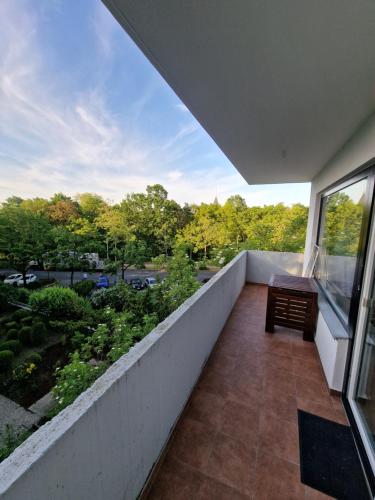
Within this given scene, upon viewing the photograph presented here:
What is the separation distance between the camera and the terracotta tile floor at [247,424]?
1.35 m

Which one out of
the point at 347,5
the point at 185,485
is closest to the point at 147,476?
the point at 185,485

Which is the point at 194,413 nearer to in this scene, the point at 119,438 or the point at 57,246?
the point at 119,438

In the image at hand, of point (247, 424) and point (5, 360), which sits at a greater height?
point (247, 424)

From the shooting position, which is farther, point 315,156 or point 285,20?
point 315,156

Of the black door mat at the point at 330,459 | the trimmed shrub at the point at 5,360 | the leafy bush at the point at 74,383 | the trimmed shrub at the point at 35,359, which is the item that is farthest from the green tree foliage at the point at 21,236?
the black door mat at the point at 330,459

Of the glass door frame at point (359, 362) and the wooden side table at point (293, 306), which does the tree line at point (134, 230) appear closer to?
the wooden side table at point (293, 306)

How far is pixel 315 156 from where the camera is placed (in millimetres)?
2875

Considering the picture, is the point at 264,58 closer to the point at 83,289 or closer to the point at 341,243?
the point at 341,243

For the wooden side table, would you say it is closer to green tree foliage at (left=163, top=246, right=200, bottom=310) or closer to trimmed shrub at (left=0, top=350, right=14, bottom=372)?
green tree foliage at (left=163, top=246, right=200, bottom=310)

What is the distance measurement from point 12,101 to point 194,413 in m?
13.5

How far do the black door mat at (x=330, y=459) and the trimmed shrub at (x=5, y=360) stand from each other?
19.7 feet

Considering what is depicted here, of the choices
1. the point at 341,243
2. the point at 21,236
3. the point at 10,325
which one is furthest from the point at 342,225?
the point at 21,236

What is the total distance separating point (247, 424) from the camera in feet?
5.77

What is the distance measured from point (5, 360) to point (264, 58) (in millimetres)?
6870
